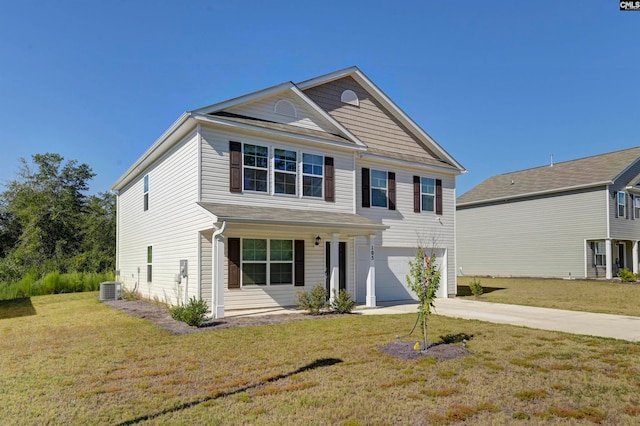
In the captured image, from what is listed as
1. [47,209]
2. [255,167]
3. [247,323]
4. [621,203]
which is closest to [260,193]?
[255,167]

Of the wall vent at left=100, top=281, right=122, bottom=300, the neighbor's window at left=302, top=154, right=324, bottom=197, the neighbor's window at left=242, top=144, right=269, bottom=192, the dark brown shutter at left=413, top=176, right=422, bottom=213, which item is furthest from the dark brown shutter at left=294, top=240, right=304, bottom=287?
the wall vent at left=100, top=281, right=122, bottom=300

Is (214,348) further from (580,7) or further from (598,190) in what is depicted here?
(598,190)

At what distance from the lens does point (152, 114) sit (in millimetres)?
Result: 20906

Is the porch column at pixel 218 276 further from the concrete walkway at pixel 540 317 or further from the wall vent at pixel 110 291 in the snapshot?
the wall vent at pixel 110 291

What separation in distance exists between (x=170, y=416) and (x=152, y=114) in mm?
19149

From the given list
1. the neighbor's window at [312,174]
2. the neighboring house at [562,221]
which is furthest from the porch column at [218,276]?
the neighboring house at [562,221]

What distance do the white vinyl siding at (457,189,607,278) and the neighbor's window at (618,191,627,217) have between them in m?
1.70

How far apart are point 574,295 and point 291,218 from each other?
12.8 m

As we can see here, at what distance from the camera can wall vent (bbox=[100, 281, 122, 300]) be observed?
1567 cm

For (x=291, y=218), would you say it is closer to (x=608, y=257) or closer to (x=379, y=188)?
(x=379, y=188)

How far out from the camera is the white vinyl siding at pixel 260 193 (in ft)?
38.1

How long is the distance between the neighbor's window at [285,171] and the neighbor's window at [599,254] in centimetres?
2016

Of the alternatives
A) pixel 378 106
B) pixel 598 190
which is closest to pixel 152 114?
pixel 378 106

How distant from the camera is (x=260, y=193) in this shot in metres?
12.4
